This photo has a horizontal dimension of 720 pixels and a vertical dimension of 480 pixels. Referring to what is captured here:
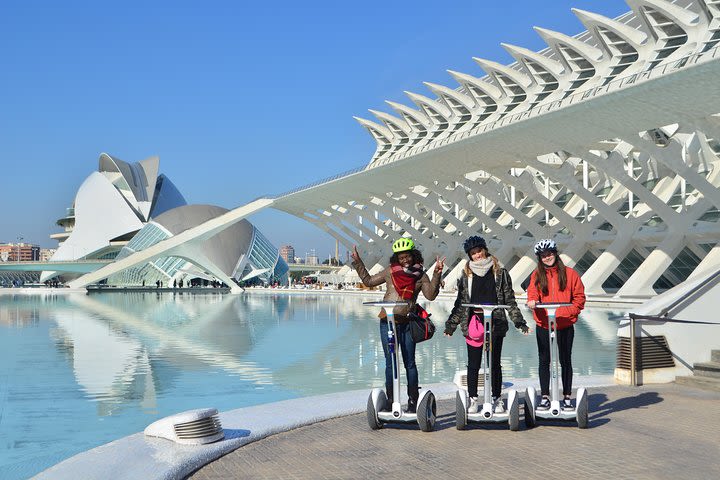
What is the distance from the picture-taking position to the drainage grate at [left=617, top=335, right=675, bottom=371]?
6855mm

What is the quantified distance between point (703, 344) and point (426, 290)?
3476 mm

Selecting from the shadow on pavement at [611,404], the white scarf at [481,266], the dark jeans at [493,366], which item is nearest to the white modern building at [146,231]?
the shadow on pavement at [611,404]

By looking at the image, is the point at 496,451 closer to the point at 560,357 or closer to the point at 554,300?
the point at 560,357

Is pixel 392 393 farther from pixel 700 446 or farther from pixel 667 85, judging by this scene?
pixel 667 85

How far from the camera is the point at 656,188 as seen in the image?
31.3m

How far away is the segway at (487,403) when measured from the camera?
4.86m

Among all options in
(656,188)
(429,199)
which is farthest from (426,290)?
(429,199)

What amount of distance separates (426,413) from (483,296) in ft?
2.71

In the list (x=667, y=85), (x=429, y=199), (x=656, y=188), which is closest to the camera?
(x=667, y=85)

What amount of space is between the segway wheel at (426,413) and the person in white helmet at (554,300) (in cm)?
77

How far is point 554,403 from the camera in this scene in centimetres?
504

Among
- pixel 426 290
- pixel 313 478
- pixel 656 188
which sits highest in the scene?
pixel 656 188

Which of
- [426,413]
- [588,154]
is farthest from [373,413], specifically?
[588,154]

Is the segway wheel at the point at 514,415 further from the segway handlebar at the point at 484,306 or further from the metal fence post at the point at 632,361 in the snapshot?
the metal fence post at the point at 632,361
